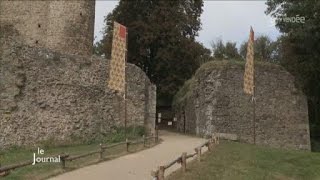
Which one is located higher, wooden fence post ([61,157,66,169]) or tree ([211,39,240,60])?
tree ([211,39,240,60])

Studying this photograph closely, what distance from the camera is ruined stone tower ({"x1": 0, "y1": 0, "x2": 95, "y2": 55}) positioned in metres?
34.3

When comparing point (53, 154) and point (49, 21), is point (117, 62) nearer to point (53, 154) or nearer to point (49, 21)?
point (53, 154)

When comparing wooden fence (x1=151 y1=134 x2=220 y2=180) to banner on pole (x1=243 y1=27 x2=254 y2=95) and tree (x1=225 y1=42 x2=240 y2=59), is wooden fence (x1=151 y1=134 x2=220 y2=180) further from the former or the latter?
tree (x1=225 y1=42 x2=240 y2=59)

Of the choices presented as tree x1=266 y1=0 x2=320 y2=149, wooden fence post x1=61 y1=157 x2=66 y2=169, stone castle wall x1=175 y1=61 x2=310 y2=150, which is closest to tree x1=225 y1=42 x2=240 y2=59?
tree x1=266 y1=0 x2=320 y2=149

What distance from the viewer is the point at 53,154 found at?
66.3ft

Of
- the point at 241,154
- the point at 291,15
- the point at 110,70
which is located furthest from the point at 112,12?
the point at 241,154

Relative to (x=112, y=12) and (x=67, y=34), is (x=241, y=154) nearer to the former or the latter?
(x=67, y=34)

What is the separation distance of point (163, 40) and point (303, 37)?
14.1 metres

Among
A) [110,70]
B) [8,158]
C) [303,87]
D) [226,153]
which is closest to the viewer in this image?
[8,158]

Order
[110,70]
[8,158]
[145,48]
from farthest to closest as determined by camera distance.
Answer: [145,48]
[110,70]
[8,158]

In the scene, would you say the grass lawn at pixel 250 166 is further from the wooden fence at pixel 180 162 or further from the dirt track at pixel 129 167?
the dirt track at pixel 129 167

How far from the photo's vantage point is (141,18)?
43.6m

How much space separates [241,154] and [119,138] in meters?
6.86

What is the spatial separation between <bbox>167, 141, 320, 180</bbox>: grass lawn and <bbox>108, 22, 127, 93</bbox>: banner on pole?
528 centimetres
